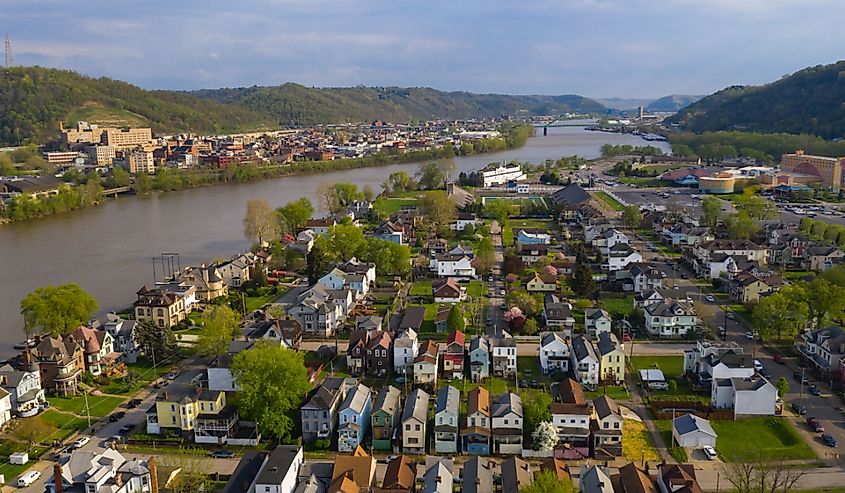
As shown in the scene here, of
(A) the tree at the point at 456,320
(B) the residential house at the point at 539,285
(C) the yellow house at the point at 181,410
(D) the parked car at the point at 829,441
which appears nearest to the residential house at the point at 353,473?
(C) the yellow house at the point at 181,410

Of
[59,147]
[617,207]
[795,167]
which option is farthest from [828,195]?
[59,147]

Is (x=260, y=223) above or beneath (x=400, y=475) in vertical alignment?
above

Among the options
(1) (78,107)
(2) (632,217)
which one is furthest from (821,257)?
(1) (78,107)

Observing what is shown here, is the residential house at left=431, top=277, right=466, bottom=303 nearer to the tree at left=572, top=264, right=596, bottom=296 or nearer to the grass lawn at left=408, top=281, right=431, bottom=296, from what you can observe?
the grass lawn at left=408, top=281, right=431, bottom=296

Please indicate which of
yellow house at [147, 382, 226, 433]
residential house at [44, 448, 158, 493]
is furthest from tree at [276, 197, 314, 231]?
residential house at [44, 448, 158, 493]

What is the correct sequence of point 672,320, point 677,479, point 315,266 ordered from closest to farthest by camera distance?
1. point 677,479
2. point 672,320
3. point 315,266

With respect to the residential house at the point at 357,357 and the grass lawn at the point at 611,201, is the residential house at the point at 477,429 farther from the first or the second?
the grass lawn at the point at 611,201

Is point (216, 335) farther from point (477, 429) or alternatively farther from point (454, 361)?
point (477, 429)

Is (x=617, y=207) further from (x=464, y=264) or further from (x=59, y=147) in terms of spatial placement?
(x=59, y=147)

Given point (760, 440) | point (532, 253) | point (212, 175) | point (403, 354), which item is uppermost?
point (212, 175)
